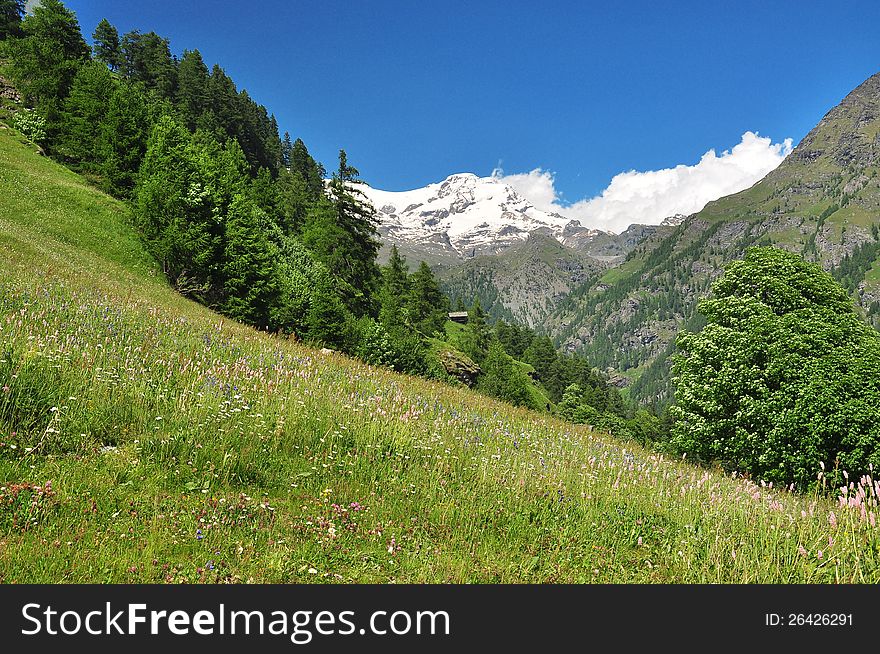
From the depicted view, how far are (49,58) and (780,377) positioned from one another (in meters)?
67.9

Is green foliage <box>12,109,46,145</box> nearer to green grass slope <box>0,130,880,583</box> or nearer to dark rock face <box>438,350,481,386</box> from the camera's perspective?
dark rock face <box>438,350,481,386</box>

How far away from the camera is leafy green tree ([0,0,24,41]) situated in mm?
67688

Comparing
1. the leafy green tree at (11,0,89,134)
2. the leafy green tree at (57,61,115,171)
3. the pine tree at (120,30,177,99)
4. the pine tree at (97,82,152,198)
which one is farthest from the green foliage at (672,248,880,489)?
the pine tree at (120,30,177,99)

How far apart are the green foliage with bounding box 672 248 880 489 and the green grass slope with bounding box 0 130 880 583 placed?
9.74 m

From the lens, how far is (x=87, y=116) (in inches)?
1661

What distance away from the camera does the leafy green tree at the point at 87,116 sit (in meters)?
41.8

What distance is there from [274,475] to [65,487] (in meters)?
1.90

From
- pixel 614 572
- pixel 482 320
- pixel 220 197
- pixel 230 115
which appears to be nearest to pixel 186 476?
pixel 614 572

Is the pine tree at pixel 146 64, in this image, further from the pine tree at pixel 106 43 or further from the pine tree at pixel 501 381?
the pine tree at pixel 501 381

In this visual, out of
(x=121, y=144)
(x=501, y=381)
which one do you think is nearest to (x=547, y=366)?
(x=501, y=381)

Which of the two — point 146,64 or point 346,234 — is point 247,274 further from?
point 146,64

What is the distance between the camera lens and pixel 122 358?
7.26 meters

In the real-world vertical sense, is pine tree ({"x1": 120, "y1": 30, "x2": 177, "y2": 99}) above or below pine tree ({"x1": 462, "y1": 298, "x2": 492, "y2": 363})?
above

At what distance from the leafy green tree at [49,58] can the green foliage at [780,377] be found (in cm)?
5771
